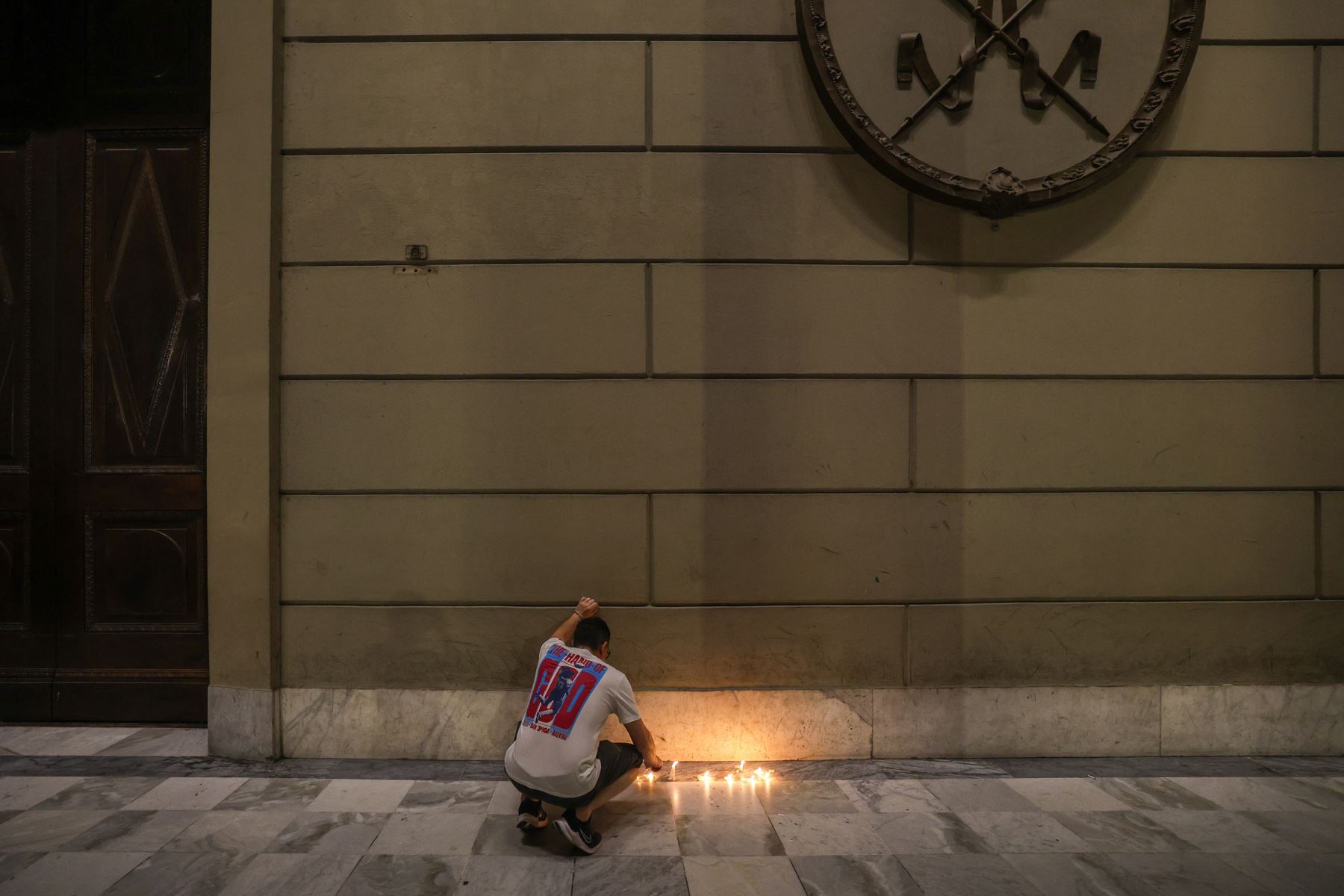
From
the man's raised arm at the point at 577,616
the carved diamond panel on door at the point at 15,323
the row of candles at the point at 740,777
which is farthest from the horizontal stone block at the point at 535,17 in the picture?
the row of candles at the point at 740,777

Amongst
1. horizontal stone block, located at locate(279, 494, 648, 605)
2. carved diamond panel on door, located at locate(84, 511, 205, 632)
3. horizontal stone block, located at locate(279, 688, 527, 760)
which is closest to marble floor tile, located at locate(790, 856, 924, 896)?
horizontal stone block, located at locate(279, 494, 648, 605)

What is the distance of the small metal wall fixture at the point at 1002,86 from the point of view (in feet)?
13.6

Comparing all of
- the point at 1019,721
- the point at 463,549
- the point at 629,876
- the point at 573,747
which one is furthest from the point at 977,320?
the point at 629,876

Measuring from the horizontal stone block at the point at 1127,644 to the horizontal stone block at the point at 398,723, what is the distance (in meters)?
2.59

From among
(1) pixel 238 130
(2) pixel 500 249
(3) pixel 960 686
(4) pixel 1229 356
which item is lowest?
(3) pixel 960 686

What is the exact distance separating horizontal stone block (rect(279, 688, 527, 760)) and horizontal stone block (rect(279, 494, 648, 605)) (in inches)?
22.7

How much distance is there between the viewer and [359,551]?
14.0ft

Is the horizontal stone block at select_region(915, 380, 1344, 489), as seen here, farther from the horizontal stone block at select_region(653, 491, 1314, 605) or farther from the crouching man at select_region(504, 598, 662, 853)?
the crouching man at select_region(504, 598, 662, 853)

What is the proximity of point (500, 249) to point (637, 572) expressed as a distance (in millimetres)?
2176

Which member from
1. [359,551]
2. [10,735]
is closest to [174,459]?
[359,551]

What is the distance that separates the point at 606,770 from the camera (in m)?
3.25

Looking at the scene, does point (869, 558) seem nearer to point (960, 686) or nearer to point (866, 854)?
point (960, 686)

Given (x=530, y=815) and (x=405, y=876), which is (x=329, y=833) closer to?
(x=405, y=876)

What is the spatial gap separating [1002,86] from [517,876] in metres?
5.02
